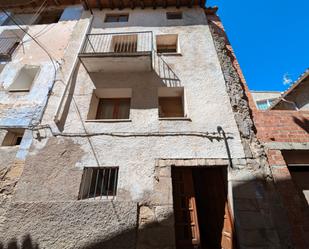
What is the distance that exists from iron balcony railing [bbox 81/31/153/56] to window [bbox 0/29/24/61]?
296 centimetres

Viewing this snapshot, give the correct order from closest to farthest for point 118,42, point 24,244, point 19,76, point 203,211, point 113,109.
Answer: point 24,244 < point 203,211 < point 113,109 < point 19,76 < point 118,42

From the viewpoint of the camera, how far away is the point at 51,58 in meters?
6.00

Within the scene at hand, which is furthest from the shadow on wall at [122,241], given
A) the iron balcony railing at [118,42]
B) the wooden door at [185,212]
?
the iron balcony railing at [118,42]

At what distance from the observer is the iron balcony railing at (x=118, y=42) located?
5992 mm

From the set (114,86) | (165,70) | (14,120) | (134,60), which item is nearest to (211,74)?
(165,70)

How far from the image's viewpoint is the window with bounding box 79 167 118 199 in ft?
12.6

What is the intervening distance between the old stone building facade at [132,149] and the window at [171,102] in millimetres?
35

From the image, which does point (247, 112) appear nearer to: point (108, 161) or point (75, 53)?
point (108, 161)

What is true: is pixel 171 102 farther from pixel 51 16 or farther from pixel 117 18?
pixel 51 16

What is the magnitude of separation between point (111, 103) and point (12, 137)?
276 cm

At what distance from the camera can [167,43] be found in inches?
274

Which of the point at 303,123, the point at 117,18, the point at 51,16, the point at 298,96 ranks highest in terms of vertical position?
the point at 51,16

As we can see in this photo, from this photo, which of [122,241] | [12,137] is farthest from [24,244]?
[12,137]

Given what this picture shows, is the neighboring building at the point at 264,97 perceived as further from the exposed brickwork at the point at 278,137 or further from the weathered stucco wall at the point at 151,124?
the weathered stucco wall at the point at 151,124
